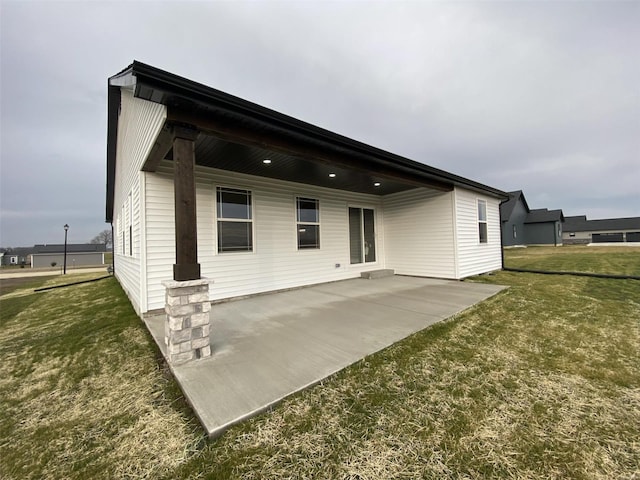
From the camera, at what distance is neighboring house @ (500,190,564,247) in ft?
71.7

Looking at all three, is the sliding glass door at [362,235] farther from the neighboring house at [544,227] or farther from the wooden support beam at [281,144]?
the neighboring house at [544,227]

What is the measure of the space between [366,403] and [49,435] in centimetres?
235

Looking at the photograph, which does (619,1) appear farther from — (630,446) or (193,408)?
(193,408)

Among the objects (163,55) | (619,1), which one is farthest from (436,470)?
(163,55)

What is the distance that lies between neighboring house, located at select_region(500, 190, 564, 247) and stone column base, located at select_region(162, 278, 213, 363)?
81.6 feet

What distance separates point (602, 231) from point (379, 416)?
4401 cm

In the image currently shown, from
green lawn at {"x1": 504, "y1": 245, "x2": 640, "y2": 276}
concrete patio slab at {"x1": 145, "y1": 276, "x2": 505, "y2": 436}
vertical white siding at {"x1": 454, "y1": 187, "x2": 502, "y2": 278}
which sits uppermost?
vertical white siding at {"x1": 454, "y1": 187, "x2": 502, "y2": 278}

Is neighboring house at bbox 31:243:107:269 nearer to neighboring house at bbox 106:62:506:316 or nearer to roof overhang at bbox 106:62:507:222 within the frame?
neighboring house at bbox 106:62:506:316

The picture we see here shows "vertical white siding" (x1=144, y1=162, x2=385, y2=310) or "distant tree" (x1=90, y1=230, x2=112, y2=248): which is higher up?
"distant tree" (x1=90, y1=230, x2=112, y2=248)

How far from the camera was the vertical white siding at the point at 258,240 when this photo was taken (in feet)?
15.3

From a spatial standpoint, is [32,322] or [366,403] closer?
[366,403]

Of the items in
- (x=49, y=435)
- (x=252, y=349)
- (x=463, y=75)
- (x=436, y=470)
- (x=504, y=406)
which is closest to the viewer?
(x=436, y=470)

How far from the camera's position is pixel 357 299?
5.40 m

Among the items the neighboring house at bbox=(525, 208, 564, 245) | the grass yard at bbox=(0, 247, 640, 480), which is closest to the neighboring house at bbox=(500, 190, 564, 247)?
the neighboring house at bbox=(525, 208, 564, 245)
